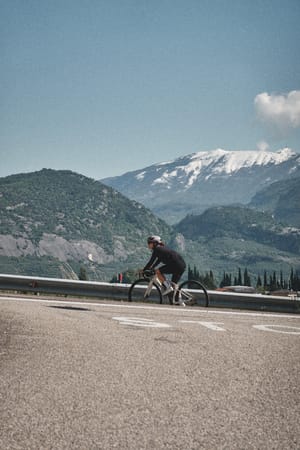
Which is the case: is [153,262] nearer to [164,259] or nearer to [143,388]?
[164,259]

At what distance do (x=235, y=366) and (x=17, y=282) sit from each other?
555 inches

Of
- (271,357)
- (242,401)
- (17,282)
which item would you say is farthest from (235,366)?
(17,282)

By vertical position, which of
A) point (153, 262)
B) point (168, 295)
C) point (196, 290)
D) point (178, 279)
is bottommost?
point (168, 295)

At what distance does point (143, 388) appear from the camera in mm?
5070

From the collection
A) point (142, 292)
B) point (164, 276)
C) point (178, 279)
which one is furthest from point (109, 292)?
point (178, 279)

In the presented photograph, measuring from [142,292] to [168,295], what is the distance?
257cm

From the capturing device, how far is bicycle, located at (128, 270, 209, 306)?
14562 millimetres

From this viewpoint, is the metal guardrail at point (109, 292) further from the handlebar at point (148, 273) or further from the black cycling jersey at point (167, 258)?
the black cycling jersey at point (167, 258)

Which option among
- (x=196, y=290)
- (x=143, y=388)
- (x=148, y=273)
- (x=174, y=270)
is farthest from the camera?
(x=196, y=290)

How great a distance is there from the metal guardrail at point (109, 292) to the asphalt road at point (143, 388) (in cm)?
883

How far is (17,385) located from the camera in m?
4.93

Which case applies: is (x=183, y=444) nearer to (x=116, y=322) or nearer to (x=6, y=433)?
(x=6, y=433)

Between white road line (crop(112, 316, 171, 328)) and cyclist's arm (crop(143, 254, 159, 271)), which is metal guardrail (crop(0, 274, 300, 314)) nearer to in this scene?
cyclist's arm (crop(143, 254, 159, 271))

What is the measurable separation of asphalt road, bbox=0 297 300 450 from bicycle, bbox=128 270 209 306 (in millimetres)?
5456
